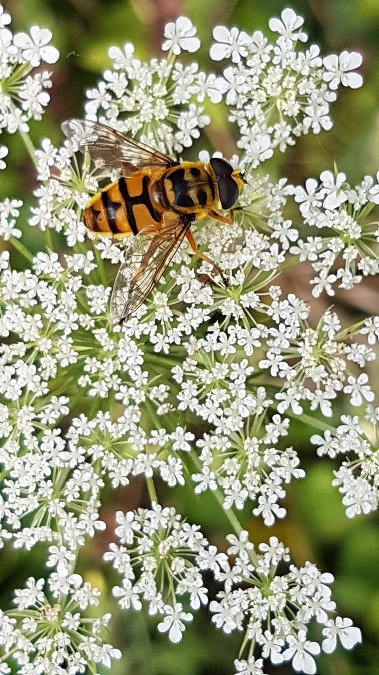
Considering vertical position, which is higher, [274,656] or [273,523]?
[273,523]

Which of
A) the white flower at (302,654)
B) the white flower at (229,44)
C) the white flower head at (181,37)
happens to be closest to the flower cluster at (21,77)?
the white flower head at (181,37)

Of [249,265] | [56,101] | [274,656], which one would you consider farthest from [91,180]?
[274,656]

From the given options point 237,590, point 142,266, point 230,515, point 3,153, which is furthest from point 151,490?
point 3,153

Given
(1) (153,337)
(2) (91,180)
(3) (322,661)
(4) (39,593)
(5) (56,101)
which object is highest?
(5) (56,101)

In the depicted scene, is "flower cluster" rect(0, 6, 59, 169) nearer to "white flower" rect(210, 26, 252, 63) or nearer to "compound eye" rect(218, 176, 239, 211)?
"white flower" rect(210, 26, 252, 63)

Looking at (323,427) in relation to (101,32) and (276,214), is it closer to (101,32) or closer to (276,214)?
(276,214)

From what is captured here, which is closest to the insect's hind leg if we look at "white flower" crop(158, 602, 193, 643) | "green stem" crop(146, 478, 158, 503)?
"green stem" crop(146, 478, 158, 503)
